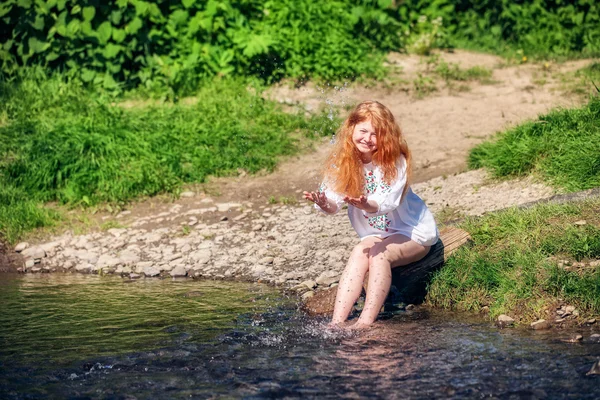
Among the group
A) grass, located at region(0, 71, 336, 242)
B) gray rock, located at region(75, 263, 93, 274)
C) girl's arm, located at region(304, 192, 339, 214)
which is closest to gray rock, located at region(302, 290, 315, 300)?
girl's arm, located at region(304, 192, 339, 214)

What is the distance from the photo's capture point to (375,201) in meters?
5.31

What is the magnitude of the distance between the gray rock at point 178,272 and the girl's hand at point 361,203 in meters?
2.41

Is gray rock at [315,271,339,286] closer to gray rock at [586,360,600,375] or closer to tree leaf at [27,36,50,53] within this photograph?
gray rock at [586,360,600,375]

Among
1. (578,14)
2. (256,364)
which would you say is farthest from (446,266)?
(578,14)

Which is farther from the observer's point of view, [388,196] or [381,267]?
[381,267]

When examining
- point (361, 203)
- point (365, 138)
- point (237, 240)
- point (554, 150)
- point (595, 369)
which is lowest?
point (237, 240)

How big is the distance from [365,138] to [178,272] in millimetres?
2380

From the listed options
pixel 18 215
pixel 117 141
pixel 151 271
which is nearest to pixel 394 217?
pixel 151 271

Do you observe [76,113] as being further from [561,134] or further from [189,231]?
[561,134]

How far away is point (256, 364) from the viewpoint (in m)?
4.90

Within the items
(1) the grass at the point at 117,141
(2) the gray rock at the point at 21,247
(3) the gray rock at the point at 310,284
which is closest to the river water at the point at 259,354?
(3) the gray rock at the point at 310,284

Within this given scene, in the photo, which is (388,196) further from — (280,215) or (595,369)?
(280,215)

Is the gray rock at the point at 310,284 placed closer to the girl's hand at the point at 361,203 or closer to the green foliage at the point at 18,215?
the girl's hand at the point at 361,203

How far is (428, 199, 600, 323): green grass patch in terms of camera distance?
5504 mm
